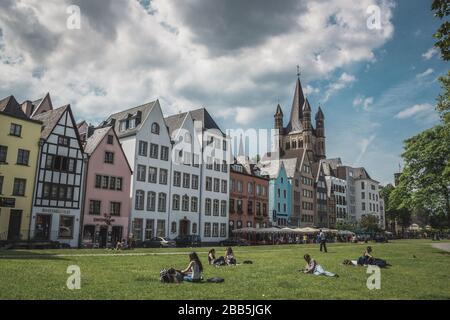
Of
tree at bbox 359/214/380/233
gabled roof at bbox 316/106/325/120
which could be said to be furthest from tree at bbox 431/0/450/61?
gabled roof at bbox 316/106/325/120

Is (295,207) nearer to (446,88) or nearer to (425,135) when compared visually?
(425,135)

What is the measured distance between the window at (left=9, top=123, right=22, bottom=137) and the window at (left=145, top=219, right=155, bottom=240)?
703 inches

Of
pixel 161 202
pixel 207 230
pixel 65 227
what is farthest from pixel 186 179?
pixel 65 227

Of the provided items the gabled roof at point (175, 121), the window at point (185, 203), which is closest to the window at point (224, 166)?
the window at point (185, 203)

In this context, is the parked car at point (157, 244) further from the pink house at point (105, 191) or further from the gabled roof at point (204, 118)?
the gabled roof at point (204, 118)

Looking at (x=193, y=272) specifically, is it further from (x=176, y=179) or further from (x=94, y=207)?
(x=176, y=179)

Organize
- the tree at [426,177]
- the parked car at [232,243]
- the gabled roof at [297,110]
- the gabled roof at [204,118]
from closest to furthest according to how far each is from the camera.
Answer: the tree at [426,177]
the parked car at [232,243]
the gabled roof at [204,118]
the gabled roof at [297,110]

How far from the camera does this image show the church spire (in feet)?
458

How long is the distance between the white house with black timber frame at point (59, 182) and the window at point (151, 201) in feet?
30.6

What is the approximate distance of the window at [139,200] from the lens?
49.4 m

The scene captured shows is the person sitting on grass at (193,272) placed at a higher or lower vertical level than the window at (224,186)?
lower

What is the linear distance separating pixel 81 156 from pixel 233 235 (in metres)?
29.4

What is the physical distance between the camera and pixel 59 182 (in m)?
42.0

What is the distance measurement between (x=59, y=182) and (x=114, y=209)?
23.9ft
